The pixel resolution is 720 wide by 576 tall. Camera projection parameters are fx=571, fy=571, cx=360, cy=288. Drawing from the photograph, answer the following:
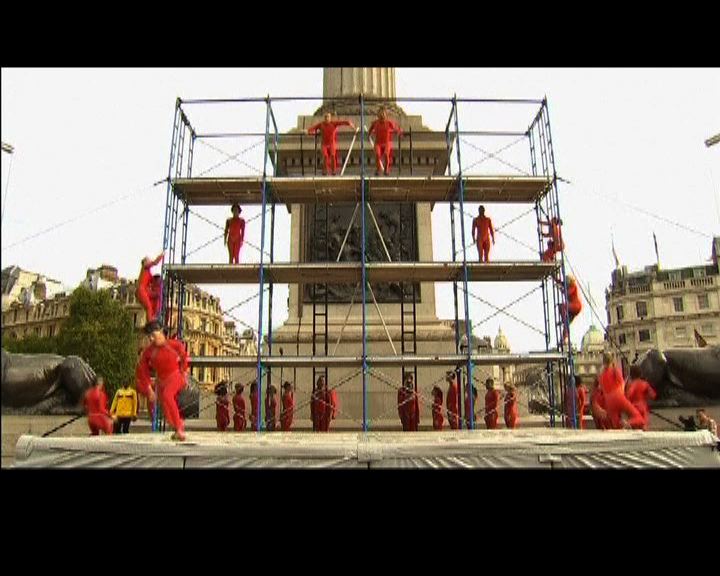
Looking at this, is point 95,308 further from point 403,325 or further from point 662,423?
point 662,423

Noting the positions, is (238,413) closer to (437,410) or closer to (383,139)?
(437,410)

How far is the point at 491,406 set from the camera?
12078mm

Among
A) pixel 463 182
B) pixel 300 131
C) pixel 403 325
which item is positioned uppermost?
pixel 300 131

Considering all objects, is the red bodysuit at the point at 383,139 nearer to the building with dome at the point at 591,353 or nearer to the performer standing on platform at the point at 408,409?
the performer standing on platform at the point at 408,409

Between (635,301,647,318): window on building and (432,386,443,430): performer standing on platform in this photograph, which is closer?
(432,386,443,430): performer standing on platform

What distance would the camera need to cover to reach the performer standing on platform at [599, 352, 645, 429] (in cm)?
846

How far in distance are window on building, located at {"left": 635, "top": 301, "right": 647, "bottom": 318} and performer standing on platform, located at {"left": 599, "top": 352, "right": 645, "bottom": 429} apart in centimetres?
5734

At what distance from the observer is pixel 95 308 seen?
1367 inches

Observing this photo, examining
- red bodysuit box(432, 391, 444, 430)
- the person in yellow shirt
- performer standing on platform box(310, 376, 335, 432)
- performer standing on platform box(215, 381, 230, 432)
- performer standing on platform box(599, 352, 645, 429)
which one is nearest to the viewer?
performer standing on platform box(599, 352, 645, 429)

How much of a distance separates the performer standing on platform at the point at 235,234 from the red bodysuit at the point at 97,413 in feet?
12.8

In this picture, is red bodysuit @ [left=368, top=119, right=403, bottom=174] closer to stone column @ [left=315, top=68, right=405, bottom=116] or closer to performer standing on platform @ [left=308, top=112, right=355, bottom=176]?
performer standing on platform @ [left=308, top=112, right=355, bottom=176]

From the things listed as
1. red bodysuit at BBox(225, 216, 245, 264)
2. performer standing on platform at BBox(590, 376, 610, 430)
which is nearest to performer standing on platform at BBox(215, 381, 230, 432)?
red bodysuit at BBox(225, 216, 245, 264)
